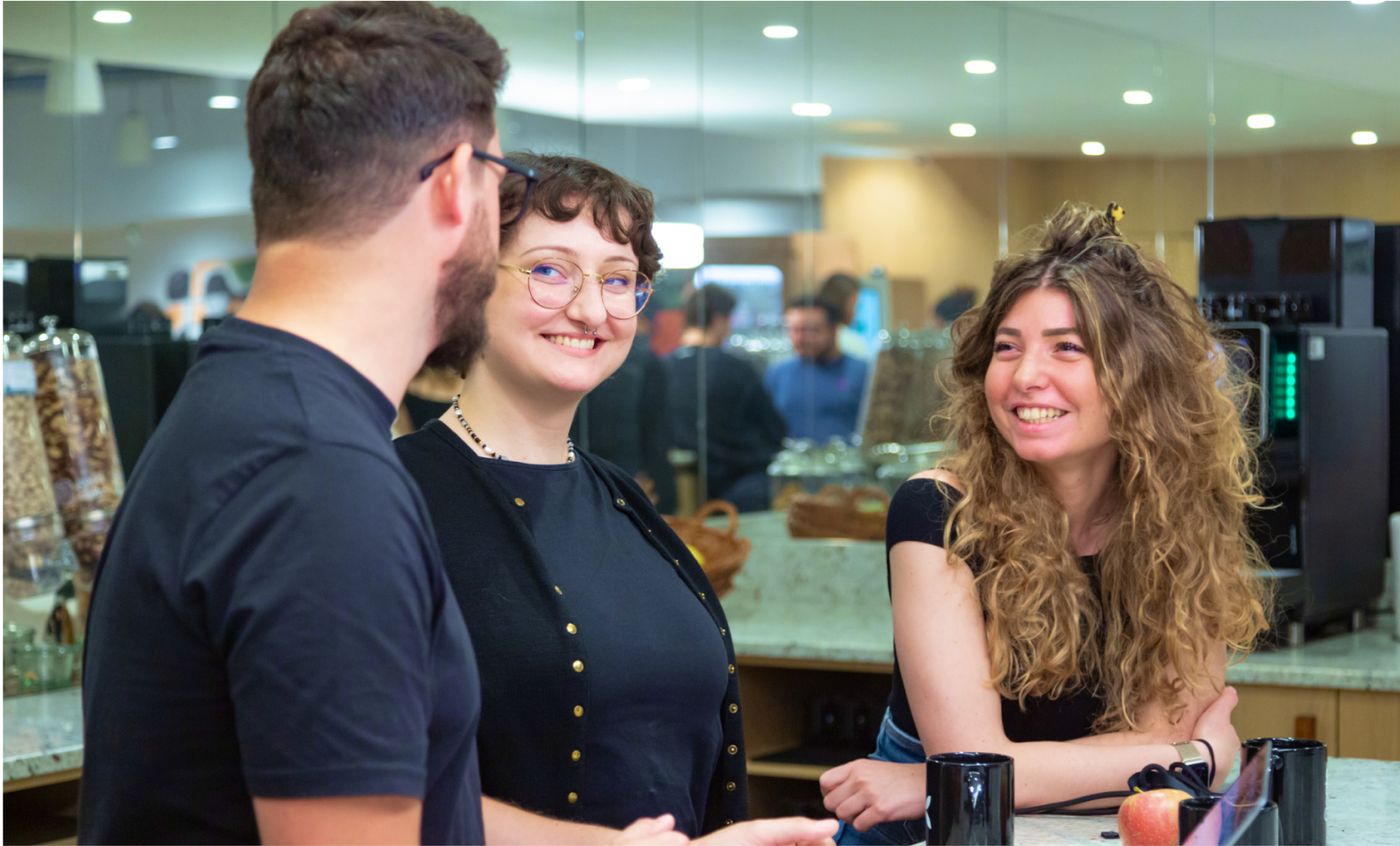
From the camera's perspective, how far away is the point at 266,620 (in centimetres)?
73

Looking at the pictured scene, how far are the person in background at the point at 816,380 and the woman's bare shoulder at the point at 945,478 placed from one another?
2611 mm

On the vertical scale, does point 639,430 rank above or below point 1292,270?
below

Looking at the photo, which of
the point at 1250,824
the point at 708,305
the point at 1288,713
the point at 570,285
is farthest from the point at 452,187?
the point at 708,305

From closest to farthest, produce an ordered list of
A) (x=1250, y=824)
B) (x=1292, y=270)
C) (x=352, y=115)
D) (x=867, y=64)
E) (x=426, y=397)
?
(x=352, y=115) < (x=1250, y=824) < (x=1292, y=270) < (x=426, y=397) < (x=867, y=64)

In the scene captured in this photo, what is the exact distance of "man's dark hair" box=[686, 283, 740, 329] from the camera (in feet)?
14.4

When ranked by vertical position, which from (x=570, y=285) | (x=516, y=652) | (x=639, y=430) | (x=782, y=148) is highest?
(x=782, y=148)

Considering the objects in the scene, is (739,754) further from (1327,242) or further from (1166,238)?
(1166,238)

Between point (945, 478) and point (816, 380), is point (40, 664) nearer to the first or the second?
point (945, 478)

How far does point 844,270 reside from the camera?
14.3 ft

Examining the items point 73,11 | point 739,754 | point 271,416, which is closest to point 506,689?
point 739,754

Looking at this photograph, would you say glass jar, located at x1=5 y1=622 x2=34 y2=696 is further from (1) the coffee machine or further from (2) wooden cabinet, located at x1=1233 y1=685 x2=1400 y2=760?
(1) the coffee machine

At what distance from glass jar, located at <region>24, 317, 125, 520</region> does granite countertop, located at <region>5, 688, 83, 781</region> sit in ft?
1.28

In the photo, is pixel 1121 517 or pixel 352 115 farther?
pixel 1121 517

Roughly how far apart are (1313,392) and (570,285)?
6.56 feet
